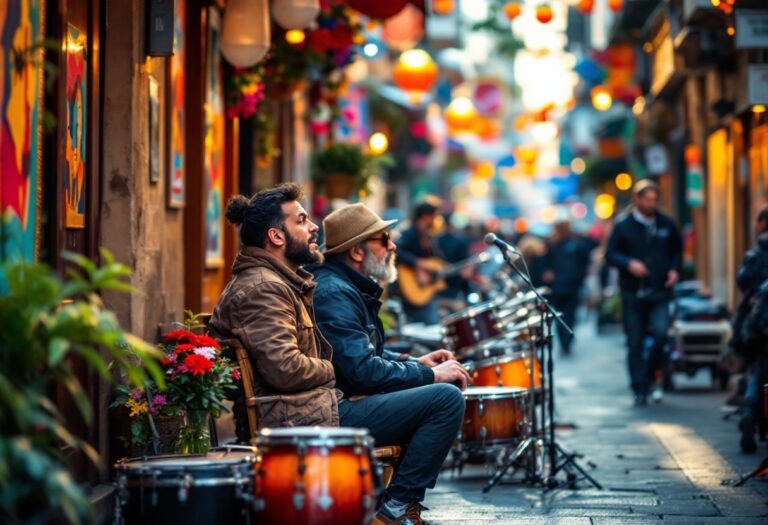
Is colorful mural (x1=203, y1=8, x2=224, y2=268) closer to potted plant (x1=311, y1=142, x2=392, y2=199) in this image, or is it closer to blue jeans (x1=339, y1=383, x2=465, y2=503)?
blue jeans (x1=339, y1=383, x2=465, y2=503)

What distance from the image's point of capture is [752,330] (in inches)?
394

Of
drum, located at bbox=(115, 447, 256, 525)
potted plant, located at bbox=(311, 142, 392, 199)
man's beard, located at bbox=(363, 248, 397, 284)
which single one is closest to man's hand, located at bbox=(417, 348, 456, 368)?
man's beard, located at bbox=(363, 248, 397, 284)

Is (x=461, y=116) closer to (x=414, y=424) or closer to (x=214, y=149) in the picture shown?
(x=214, y=149)

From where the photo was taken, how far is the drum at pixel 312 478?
5473mm

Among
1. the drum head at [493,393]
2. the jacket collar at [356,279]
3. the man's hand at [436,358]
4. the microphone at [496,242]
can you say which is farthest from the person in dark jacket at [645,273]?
the jacket collar at [356,279]

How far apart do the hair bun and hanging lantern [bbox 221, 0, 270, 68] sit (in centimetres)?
384

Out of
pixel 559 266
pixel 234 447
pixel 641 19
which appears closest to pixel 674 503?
pixel 234 447

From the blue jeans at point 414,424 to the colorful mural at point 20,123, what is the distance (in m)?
1.81

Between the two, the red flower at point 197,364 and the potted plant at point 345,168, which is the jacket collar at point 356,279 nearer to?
the red flower at point 197,364

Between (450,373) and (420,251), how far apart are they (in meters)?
9.26

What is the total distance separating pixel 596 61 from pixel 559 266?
12358mm

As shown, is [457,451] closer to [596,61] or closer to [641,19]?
[641,19]

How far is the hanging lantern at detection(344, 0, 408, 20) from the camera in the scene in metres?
11.7

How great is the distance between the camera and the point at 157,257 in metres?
8.77
